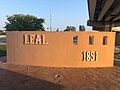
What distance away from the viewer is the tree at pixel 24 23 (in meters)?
58.2

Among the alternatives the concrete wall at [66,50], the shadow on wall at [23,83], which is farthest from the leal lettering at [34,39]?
the shadow on wall at [23,83]

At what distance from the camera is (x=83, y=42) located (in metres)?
14.7

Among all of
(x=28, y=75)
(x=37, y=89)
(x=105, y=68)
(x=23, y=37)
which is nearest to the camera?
(x=37, y=89)

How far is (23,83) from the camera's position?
32.9 feet

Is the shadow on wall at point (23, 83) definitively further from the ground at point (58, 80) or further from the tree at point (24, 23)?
the tree at point (24, 23)

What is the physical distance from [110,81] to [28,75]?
5.27 m

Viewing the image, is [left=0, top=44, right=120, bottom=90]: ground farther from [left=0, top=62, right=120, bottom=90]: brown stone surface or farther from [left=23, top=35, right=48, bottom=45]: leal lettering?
[left=23, top=35, right=48, bottom=45]: leal lettering

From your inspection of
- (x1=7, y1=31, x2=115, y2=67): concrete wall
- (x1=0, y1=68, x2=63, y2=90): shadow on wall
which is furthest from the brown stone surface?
(x1=7, y1=31, x2=115, y2=67): concrete wall

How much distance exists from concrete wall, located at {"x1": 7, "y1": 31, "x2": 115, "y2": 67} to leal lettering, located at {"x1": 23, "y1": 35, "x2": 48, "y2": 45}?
0.25 metres

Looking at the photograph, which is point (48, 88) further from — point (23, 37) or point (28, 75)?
point (23, 37)

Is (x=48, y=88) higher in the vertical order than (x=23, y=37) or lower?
lower

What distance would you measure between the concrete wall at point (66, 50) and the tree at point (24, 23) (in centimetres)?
4416

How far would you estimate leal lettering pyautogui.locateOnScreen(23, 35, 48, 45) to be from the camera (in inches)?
586

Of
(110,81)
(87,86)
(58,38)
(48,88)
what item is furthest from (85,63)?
(48,88)
